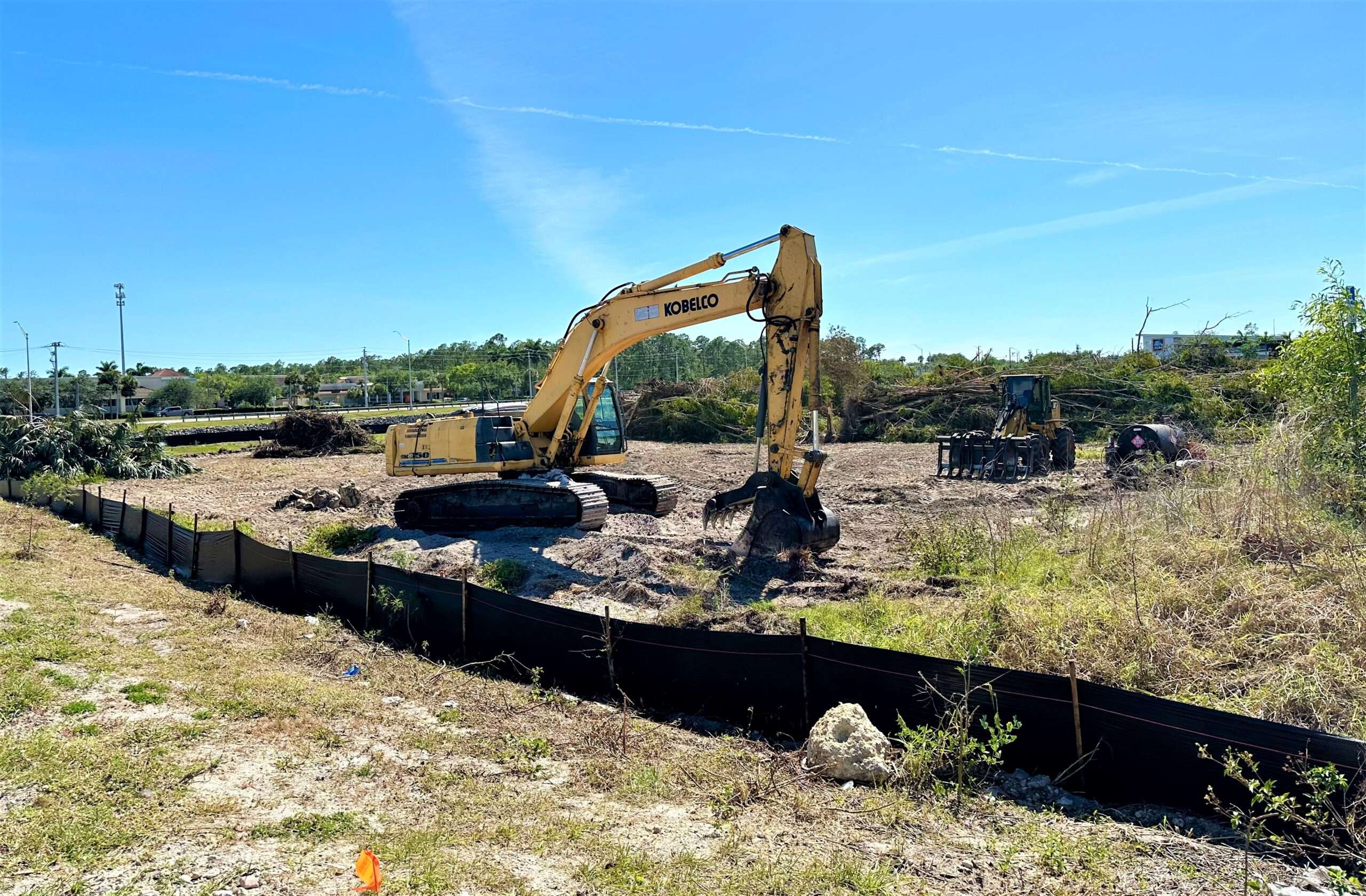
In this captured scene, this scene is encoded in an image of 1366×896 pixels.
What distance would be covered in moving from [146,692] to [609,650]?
12.3 ft

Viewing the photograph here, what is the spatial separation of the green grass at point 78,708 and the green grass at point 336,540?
693cm

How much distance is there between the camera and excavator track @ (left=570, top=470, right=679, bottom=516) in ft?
49.0

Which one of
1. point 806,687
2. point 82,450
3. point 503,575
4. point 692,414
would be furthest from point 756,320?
point 692,414

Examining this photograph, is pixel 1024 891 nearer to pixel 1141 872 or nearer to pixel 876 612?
pixel 1141 872

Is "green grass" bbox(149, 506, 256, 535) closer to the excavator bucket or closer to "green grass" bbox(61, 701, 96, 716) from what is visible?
"green grass" bbox(61, 701, 96, 716)

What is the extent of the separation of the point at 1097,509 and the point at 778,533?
4487mm

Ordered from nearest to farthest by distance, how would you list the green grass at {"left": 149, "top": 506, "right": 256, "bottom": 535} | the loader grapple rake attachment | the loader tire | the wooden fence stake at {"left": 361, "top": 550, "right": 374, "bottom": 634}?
1. the wooden fence stake at {"left": 361, "top": 550, "right": 374, "bottom": 634}
2. the green grass at {"left": 149, "top": 506, "right": 256, "bottom": 535}
3. the loader grapple rake attachment
4. the loader tire

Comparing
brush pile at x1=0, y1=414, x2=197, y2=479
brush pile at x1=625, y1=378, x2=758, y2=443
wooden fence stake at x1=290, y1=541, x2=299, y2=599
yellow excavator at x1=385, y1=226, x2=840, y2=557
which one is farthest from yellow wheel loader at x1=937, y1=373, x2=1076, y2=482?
brush pile at x1=0, y1=414, x2=197, y2=479

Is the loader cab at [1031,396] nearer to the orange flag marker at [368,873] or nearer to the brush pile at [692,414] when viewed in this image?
the brush pile at [692,414]

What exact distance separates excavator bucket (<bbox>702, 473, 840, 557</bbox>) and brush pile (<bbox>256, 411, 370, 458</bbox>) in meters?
23.4

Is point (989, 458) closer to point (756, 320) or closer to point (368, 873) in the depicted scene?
point (756, 320)

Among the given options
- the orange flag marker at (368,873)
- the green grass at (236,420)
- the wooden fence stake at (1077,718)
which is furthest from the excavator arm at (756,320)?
the green grass at (236,420)

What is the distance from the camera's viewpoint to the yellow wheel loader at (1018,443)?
2000 cm

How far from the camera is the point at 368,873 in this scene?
4.04 m
